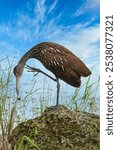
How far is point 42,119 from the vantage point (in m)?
3.47

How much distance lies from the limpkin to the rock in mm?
802

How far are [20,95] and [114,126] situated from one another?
139cm

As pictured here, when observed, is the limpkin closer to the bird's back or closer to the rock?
the bird's back

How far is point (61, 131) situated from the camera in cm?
326

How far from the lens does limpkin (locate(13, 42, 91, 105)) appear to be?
4305 mm

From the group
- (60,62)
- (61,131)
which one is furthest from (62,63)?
(61,131)

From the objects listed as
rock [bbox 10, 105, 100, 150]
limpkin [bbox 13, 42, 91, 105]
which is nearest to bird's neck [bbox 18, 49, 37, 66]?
limpkin [bbox 13, 42, 91, 105]

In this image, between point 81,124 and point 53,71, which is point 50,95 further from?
point 81,124

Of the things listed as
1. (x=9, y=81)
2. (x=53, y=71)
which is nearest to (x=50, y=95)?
(x=53, y=71)

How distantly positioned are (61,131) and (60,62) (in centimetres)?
139

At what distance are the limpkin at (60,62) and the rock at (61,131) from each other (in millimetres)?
802

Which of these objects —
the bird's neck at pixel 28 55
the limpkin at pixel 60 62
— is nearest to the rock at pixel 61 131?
the limpkin at pixel 60 62

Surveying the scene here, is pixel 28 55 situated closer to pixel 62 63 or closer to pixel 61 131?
pixel 62 63

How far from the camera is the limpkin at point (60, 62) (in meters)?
4.30
